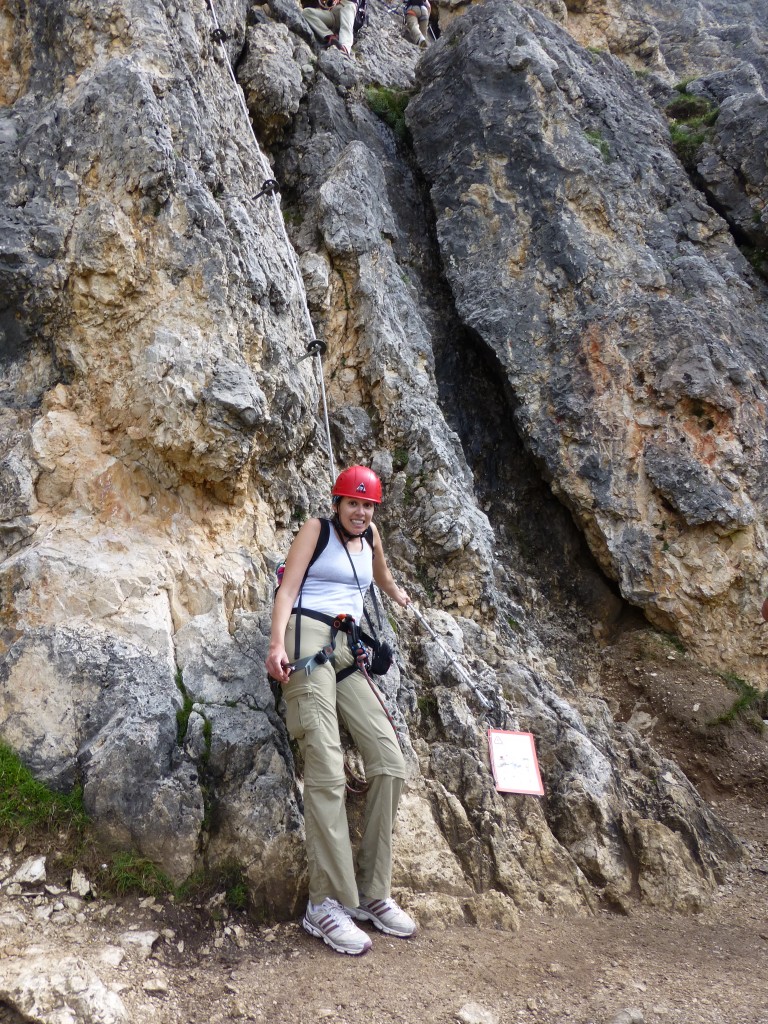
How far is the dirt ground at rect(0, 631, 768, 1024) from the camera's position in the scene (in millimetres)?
3955

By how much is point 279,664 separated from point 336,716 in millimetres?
548

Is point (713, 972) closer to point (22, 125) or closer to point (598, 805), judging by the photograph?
point (598, 805)

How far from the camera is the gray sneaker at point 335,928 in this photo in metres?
4.44

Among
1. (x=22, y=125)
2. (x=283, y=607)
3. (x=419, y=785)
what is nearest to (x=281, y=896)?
(x=419, y=785)

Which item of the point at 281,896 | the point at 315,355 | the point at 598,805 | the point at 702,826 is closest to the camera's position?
the point at 281,896

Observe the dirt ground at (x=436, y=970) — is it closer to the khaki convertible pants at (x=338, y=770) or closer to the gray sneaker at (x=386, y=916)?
the gray sneaker at (x=386, y=916)

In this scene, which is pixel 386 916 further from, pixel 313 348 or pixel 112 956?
pixel 313 348

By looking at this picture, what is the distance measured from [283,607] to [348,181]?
779 cm

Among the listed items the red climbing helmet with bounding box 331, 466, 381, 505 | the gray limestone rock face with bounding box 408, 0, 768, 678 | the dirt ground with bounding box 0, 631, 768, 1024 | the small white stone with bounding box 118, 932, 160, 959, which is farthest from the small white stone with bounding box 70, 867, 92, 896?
the gray limestone rock face with bounding box 408, 0, 768, 678

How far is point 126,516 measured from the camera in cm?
611

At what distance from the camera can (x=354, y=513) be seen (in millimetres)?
5301

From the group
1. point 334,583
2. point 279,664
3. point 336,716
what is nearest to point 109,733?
point 279,664

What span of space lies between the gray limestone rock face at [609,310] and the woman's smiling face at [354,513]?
5.26 meters

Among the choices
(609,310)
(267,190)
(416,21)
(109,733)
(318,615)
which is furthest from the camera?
(416,21)
